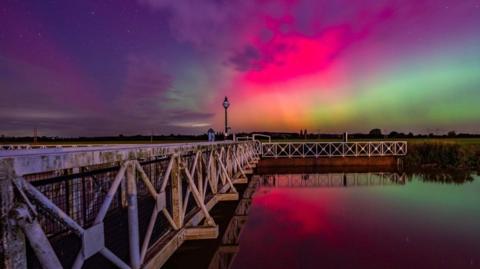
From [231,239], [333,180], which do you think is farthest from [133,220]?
[333,180]

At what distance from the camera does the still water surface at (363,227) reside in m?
8.02

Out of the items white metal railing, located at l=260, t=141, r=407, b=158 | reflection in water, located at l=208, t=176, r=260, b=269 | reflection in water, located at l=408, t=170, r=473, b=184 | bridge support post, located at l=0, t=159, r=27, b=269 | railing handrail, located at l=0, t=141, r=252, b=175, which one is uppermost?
railing handrail, located at l=0, t=141, r=252, b=175

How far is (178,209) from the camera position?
5.52 metres

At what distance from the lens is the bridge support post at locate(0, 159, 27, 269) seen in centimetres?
188

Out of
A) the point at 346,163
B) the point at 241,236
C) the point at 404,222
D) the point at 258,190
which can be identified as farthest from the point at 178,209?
the point at 346,163

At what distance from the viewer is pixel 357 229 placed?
1068 centimetres

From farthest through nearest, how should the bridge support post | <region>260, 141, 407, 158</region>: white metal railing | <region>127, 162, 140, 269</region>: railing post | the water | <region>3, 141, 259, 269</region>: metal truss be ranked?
1. <region>260, 141, 407, 158</region>: white metal railing
2. the water
3. <region>127, 162, 140, 269</region>: railing post
4. <region>3, 141, 259, 269</region>: metal truss
5. the bridge support post

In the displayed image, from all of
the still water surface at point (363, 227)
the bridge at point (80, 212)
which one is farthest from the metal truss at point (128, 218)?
the still water surface at point (363, 227)

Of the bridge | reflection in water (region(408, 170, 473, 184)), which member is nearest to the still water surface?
reflection in water (region(408, 170, 473, 184))

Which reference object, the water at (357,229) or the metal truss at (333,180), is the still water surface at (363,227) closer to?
the water at (357,229)

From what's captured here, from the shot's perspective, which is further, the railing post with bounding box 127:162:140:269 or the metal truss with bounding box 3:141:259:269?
the railing post with bounding box 127:162:140:269

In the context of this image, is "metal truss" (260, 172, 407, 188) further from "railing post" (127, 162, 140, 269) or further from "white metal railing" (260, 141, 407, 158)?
"railing post" (127, 162, 140, 269)

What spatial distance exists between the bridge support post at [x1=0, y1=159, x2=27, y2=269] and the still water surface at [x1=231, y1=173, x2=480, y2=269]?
630 centimetres

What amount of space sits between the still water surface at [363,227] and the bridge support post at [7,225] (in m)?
6.30
